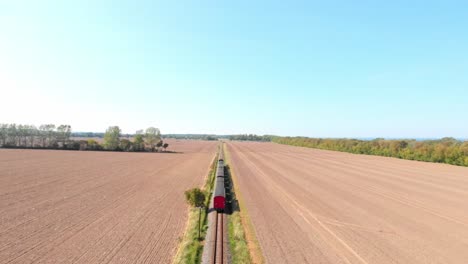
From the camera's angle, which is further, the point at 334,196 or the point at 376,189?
the point at 376,189

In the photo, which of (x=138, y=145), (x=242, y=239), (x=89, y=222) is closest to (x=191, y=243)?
(x=242, y=239)

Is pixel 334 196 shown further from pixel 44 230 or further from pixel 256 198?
pixel 44 230

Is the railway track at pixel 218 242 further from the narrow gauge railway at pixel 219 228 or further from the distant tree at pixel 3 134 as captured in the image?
the distant tree at pixel 3 134

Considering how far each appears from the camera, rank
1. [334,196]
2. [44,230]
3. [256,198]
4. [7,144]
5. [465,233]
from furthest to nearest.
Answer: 1. [7,144]
2. [334,196]
3. [256,198]
4. [465,233]
5. [44,230]

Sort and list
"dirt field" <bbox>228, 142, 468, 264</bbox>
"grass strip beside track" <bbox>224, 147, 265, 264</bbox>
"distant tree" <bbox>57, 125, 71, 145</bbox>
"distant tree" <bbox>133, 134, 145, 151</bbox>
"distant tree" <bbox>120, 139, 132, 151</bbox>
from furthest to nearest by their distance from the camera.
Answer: "distant tree" <bbox>57, 125, 71, 145</bbox>, "distant tree" <bbox>133, 134, 145, 151</bbox>, "distant tree" <bbox>120, 139, 132, 151</bbox>, "dirt field" <bbox>228, 142, 468, 264</bbox>, "grass strip beside track" <bbox>224, 147, 265, 264</bbox>

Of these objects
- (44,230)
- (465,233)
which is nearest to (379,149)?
(465,233)

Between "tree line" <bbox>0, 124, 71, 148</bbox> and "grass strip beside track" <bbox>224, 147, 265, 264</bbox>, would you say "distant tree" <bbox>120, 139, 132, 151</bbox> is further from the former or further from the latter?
"grass strip beside track" <bbox>224, 147, 265, 264</bbox>

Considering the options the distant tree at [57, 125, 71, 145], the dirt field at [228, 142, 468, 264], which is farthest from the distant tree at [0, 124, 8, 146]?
the dirt field at [228, 142, 468, 264]

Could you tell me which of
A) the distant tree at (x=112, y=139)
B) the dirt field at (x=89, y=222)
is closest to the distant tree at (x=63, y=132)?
the distant tree at (x=112, y=139)
